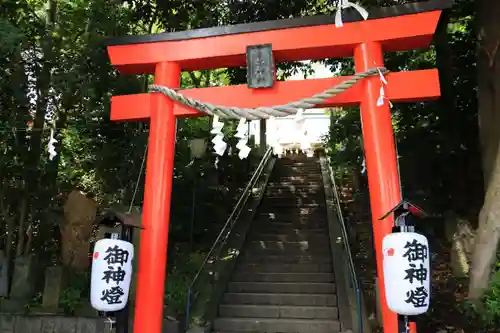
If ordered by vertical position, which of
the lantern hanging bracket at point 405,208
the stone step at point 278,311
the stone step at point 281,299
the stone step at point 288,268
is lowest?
the stone step at point 278,311

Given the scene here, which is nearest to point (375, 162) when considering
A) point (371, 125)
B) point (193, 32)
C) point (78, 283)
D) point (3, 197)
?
point (371, 125)

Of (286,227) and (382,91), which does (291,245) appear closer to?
(286,227)

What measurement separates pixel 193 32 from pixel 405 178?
6.07 m

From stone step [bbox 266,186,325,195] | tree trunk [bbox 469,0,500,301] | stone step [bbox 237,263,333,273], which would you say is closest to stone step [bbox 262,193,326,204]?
stone step [bbox 266,186,325,195]

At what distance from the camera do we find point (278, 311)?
712 centimetres

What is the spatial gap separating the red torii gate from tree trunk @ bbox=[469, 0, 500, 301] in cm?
228

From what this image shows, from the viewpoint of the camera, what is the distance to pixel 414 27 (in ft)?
18.0

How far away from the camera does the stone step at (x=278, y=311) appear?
7016mm

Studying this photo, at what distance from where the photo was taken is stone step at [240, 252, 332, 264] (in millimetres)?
8531

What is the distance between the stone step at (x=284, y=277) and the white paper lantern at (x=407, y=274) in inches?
143

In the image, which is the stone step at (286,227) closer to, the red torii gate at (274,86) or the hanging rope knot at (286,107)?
the red torii gate at (274,86)

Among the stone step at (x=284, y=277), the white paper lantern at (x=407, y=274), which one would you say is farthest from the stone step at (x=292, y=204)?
the white paper lantern at (x=407, y=274)

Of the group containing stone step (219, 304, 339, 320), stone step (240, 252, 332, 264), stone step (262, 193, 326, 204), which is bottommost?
stone step (219, 304, 339, 320)

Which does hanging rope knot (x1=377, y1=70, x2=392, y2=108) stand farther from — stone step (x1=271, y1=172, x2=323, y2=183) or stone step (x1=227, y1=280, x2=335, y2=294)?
stone step (x1=271, y1=172, x2=323, y2=183)
